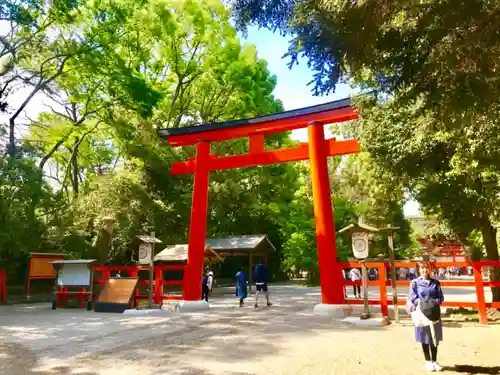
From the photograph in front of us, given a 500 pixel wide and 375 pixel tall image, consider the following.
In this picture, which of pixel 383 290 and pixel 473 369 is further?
pixel 383 290

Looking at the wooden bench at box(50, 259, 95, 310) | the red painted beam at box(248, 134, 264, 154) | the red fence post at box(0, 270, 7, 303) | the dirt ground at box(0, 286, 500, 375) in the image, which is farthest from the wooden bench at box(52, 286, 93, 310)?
the red painted beam at box(248, 134, 264, 154)

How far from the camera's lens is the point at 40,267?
52.3 feet

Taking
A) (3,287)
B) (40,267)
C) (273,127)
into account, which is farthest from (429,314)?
(3,287)

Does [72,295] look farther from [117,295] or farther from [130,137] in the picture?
[130,137]

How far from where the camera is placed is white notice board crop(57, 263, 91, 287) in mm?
13250

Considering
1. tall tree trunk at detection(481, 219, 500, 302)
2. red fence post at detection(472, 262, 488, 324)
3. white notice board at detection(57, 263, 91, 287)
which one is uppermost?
tall tree trunk at detection(481, 219, 500, 302)

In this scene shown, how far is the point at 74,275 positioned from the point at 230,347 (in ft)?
28.7

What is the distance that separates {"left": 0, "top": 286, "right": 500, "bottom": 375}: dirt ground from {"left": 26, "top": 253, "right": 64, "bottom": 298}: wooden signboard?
603 cm

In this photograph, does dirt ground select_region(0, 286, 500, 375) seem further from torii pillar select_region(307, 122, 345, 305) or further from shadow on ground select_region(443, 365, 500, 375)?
torii pillar select_region(307, 122, 345, 305)

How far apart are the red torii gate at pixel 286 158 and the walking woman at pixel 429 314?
18.4ft

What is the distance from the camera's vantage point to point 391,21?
4.89 m

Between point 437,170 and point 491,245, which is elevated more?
point 437,170

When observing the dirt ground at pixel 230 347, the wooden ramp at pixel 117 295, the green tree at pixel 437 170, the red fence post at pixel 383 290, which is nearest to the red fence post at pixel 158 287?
the wooden ramp at pixel 117 295

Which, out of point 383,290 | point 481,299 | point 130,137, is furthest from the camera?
point 130,137
